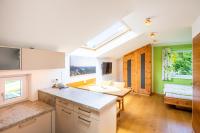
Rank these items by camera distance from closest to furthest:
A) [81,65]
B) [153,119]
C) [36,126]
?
[36,126]
[153,119]
[81,65]

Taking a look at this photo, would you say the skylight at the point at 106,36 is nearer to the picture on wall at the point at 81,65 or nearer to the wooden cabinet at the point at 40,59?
the picture on wall at the point at 81,65

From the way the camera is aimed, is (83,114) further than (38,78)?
No

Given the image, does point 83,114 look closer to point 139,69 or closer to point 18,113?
point 18,113

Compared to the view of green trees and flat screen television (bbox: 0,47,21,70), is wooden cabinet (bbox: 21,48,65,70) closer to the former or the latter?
flat screen television (bbox: 0,47,21,70)

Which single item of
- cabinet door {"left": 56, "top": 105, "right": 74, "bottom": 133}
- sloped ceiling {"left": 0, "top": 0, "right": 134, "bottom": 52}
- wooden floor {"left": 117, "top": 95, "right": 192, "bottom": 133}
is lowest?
wooden floor {"left": 117, "top": 95, "right": 192, "bottom": 133}

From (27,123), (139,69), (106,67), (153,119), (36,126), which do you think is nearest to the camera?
(27,123)

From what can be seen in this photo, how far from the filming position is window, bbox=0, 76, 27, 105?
1.95 meters

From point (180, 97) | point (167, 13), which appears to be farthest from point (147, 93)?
point (167, 13)

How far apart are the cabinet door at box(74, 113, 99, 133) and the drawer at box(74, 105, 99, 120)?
0.04 m

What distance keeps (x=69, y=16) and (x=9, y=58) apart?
3.45 feet

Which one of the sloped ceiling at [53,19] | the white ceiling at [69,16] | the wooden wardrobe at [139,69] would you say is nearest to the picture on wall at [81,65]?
the white ceiling at [69,16]

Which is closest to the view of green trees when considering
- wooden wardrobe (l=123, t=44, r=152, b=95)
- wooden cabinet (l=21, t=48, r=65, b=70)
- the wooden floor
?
wooden wardrobe (l=123, t=44, r=152, b=95)

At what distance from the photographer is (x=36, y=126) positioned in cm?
174

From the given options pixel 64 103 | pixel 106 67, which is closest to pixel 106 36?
pixel 106 67
